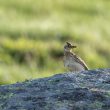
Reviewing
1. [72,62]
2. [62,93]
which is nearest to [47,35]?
[72,62]

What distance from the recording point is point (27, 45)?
86.0ft

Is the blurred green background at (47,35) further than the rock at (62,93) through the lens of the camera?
Yes

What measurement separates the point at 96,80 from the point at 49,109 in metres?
1.05

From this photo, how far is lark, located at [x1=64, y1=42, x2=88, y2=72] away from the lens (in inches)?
384

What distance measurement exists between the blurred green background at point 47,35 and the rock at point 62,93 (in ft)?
37.0

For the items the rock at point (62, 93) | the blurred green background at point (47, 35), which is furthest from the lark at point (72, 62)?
the blurred green background at point (47, 35)

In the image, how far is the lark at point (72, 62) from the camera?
9.75 metres

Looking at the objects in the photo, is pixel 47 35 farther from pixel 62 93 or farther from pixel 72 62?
pixel 62 93

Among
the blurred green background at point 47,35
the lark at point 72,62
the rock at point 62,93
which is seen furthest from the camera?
the blurred green background at point 47,35

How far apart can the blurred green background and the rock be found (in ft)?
37.0

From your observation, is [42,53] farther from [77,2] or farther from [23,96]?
[23,96]

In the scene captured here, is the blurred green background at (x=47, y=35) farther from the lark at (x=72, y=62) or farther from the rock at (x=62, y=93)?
the rock at (x=62, y=93)

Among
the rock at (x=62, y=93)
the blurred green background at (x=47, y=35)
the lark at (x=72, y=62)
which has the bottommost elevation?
the rock at (x=62, y=93)

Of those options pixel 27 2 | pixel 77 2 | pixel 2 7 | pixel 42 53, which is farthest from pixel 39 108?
pixel 77 2
